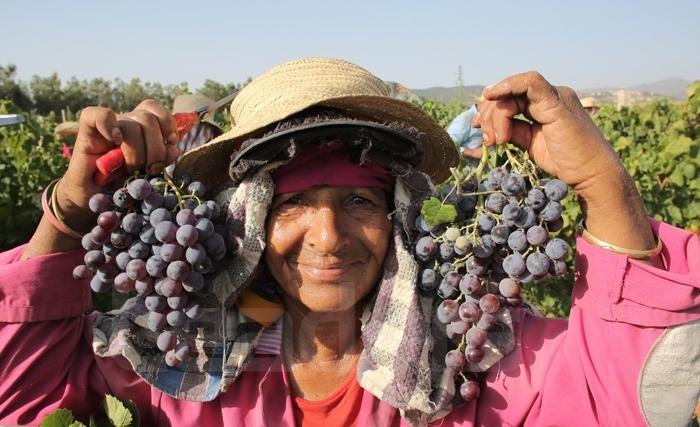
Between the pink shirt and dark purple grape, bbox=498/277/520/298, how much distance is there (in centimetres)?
20

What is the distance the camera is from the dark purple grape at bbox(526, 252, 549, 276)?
4.71ft

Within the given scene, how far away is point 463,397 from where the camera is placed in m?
1.62

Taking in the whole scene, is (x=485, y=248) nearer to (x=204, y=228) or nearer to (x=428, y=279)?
(x=428, y=279)

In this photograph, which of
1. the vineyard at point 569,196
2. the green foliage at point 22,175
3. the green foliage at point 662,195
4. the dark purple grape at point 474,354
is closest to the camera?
the dark purple grape at point 474,354

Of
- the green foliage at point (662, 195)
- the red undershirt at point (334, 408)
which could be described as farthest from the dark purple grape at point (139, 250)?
the green foliage at point (662, 195)

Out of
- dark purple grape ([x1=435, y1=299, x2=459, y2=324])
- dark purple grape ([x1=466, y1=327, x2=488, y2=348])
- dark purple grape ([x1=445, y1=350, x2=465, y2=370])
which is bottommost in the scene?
dark purple grape ([x1=445, y1=350, x2=465, y2=370])

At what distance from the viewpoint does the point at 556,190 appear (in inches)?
57.7

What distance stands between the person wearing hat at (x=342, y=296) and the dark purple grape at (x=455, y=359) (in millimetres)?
62

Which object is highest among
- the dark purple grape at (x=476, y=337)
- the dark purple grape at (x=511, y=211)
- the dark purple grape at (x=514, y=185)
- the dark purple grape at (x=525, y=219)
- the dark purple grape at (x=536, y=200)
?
the dark purple grape at (x=514, y=185)

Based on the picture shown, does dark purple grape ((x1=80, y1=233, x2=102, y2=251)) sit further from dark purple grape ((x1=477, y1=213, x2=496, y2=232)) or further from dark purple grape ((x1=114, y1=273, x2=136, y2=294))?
dark purple grape ((x1=477, y1=213, x2=496, y2=232))

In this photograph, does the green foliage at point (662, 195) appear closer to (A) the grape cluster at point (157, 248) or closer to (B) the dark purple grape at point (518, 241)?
(B) the dark purple grape at point (518, 241)

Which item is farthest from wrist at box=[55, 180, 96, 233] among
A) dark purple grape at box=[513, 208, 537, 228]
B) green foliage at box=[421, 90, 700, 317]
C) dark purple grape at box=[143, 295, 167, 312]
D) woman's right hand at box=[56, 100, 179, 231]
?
green foliage at box=[421, 90, 700, 317]

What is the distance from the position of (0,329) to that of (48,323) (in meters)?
0.12

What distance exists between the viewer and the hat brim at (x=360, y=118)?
1.63 metres
